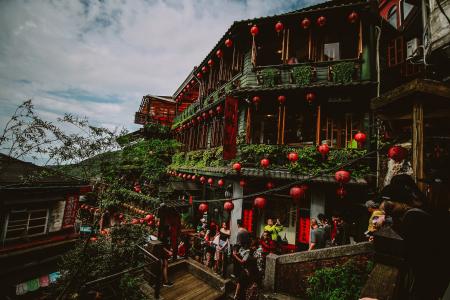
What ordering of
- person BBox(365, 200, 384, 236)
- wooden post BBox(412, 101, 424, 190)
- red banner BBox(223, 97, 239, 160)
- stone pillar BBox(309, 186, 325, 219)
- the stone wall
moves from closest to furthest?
1. wooden post BBox(412, 101, 424, 190)
2. the stone wall
3. person BBox(365, 200, 384, 236)
4. red banner BBox(223, 97, 239, 160)
5. stone pillar BBox(309, 186, 325, 219)

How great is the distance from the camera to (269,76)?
12.9 m

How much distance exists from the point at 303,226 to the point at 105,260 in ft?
30.6

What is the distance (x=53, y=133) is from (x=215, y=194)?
34.3 feet

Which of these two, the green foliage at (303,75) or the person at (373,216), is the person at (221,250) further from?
the green foliage at (303,75)

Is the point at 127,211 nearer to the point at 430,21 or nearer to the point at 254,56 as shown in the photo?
the point at 254,56

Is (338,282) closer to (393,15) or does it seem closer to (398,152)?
(398,152)

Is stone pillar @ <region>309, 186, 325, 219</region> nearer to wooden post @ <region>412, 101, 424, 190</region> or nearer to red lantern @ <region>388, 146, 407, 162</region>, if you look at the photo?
red lantern @ <region>388, 146, 407, 162</region>

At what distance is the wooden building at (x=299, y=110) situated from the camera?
442 inches

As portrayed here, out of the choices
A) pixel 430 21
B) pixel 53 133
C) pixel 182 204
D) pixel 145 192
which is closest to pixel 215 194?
pixel 182 204

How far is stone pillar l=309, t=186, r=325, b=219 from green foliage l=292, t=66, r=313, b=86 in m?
5.72

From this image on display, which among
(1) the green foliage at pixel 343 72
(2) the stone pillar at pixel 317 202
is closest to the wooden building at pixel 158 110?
(1) the green foliage at pixel 343 72

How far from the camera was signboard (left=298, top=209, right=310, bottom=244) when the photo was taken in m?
11.7

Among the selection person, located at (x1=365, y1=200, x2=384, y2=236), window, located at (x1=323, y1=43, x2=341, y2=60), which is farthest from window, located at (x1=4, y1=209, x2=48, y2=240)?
window, located at (x1=323, y1=43, x2=341, y2=60)

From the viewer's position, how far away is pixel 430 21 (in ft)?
24.7
